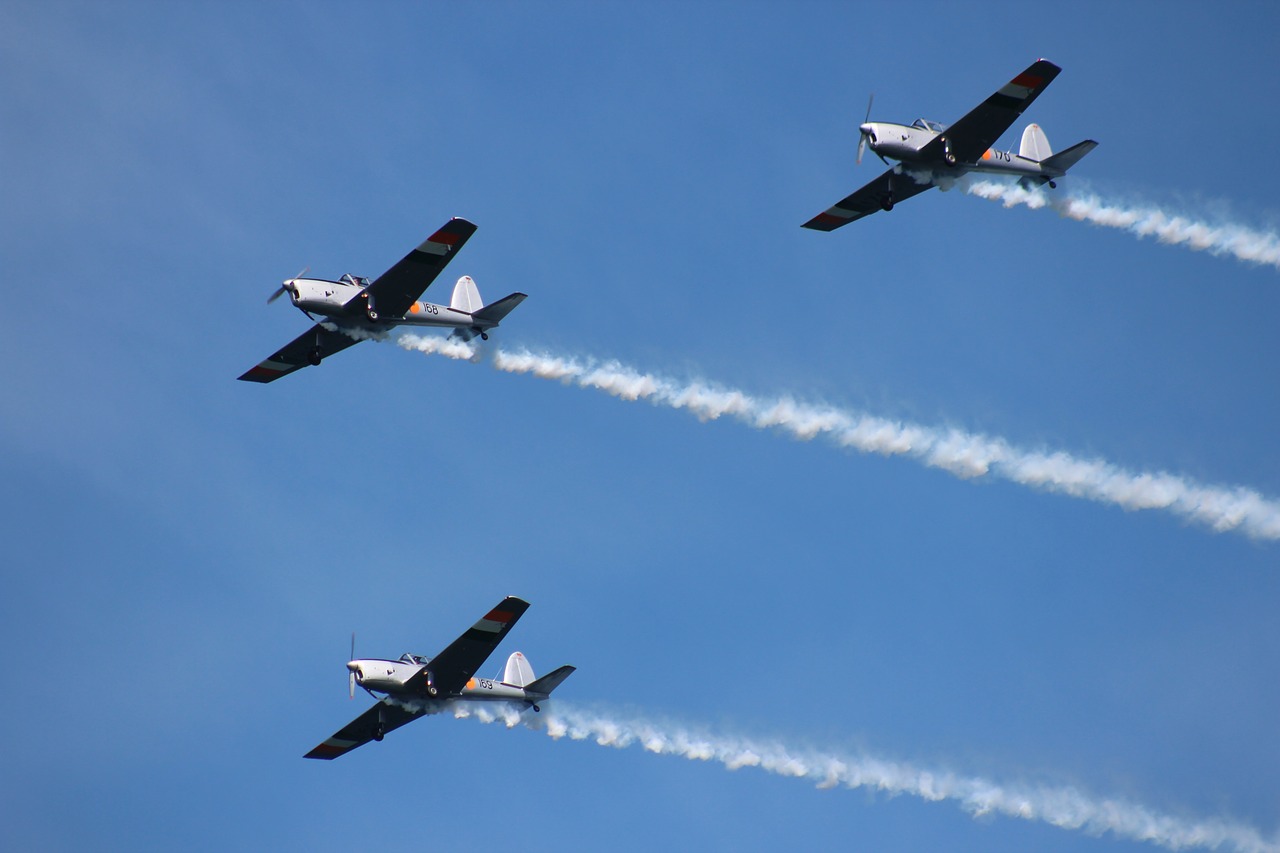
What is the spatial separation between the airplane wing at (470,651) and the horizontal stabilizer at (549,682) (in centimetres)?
165

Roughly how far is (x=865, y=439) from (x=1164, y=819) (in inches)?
487

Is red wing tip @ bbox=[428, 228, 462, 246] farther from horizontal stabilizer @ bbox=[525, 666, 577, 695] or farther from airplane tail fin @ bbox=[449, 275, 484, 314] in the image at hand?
horizontal stabilizer @ bbox=[525, 666, 577, 695]

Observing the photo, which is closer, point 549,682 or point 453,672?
point 453,672

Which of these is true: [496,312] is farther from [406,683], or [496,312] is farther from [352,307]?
[406,683]

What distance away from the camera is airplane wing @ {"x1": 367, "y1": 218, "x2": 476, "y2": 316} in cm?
5519

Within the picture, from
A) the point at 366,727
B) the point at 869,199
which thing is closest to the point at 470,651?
the point at 366,727

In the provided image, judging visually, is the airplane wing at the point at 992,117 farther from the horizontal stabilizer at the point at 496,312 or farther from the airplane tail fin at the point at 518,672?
the airplane tail fin at the point at 518,672

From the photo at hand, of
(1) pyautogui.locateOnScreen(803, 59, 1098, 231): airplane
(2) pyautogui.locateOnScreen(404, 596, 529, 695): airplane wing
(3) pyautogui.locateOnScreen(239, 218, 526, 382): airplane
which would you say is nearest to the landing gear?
(1) pyautogui.locateOnScreen(803, 59, 1098, 231): airplane

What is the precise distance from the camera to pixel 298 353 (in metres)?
58.6

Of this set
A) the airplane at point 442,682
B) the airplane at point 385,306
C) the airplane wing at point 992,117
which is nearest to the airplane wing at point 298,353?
the airplane at point 385,306

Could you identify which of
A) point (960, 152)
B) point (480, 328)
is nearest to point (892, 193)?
point (960, 152)

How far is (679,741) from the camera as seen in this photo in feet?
188

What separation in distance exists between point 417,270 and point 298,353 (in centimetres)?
489

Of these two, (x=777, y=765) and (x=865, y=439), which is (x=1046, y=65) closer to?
(x=865, y=439)
